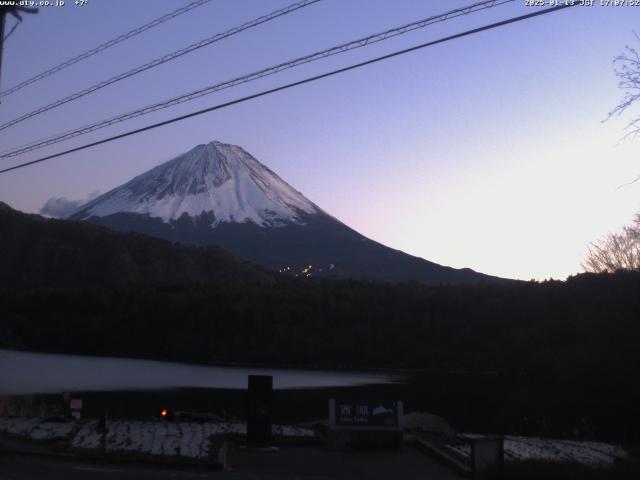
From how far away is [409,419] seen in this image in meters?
26.6

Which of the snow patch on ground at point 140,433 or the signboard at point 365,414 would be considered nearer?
the snow patch on ground at point 140,433

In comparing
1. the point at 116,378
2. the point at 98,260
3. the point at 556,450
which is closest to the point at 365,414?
the point at 556,450

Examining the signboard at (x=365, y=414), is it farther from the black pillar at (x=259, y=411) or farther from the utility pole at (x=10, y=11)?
the utility pole at (x=10, y=11)

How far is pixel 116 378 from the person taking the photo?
5416 centimetres

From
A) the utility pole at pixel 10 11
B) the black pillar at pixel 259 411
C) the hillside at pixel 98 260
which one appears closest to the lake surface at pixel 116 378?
the black pillar at pixel 259 411

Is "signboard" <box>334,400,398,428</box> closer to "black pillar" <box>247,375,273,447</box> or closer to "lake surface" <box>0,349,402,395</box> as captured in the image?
"black pillar" <box>247,375,273,447</box>

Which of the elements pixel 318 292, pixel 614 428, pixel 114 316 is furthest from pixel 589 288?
pixel 114 316

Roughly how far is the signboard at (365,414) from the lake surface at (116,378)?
25.3 metres

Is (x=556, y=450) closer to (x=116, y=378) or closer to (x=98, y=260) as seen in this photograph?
(x=116, y=378)

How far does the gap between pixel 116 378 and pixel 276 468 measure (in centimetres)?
4074

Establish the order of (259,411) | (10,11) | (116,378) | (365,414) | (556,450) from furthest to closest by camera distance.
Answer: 1. (116,378)
2. (556,450)
3. (365,414)
4. (259,411)
5. (10,11)

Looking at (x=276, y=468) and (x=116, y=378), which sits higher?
(x=116, y=378)

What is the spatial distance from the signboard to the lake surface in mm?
25253

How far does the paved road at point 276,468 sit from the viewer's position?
13922 mm
